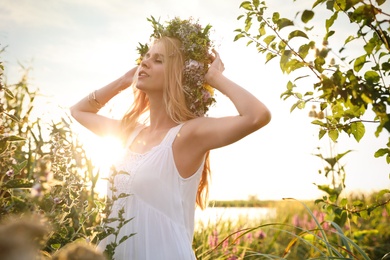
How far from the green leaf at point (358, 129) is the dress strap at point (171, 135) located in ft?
4.00

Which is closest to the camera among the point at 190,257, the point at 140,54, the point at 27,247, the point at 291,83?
the point at 27,247

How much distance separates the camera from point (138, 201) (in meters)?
2.47

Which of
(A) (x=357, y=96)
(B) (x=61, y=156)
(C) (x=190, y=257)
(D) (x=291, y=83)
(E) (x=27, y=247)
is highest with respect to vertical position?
(D) (x=291, y=83)

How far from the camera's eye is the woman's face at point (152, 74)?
112 inches

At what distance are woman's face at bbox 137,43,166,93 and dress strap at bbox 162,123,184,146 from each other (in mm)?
349

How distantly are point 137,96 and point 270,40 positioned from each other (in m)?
1.74

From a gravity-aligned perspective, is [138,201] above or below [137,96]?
below

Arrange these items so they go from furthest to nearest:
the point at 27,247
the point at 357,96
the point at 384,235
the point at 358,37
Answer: the point at 384,235
the point at 358,37
the point at 357,96
the point at 27,247

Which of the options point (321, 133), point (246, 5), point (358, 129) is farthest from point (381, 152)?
point (246, 5)

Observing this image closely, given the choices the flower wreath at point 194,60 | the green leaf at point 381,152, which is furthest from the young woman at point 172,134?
the green leaf at point 381,152

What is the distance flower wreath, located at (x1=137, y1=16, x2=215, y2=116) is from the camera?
9.47 ft

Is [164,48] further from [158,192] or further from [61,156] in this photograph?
[61,156]

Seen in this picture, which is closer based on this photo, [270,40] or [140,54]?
[270,40]

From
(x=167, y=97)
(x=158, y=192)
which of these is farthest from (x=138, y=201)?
(x=167, y=97)
